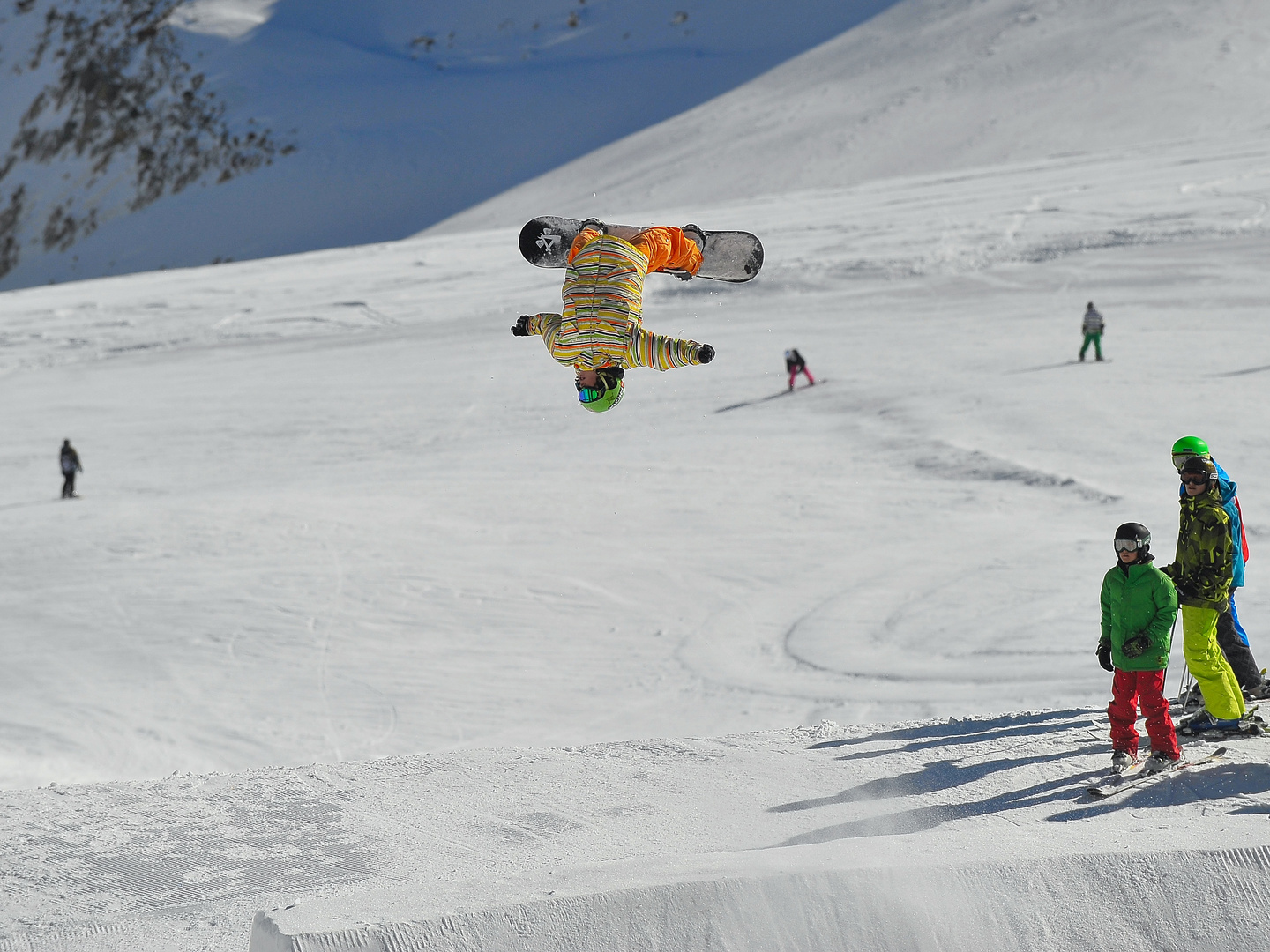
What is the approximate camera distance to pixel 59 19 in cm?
7512

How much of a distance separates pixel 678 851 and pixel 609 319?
9.40 feet

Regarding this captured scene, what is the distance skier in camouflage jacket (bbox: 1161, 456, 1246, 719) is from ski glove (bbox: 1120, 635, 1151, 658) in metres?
0.33

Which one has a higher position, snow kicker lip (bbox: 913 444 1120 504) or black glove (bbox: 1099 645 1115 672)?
snow kicker lip (bbox: 913 444 1120 504)

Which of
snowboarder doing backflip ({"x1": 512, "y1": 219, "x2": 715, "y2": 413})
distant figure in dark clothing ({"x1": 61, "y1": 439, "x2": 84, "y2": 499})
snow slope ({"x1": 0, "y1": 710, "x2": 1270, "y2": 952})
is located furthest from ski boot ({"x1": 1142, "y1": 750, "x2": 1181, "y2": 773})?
distant figure in dark clothing ({"x1": 61, "y1": 439, "x2": 84, "y2": 499})

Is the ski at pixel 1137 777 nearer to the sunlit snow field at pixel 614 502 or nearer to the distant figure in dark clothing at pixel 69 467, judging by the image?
the sunlit snow field at pixel 614 502

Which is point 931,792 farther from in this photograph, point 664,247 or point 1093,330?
point 1093,330

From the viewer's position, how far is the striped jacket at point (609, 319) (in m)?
6.13

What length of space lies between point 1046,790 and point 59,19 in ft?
275

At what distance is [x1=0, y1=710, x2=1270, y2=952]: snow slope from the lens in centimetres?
506

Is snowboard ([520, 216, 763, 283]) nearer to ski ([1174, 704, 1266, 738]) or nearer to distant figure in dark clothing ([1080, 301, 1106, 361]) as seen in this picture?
ski ([1174, 704, 1266, 738])

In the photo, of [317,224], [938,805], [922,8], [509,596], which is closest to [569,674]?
[509,596]

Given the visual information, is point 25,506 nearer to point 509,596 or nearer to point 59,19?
point 509,596

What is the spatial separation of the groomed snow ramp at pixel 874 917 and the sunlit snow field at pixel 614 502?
18.7 feet

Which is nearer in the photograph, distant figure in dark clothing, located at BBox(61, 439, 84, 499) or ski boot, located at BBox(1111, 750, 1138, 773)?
ski boot, located at BBox(1111, 750, 1138, 773)
